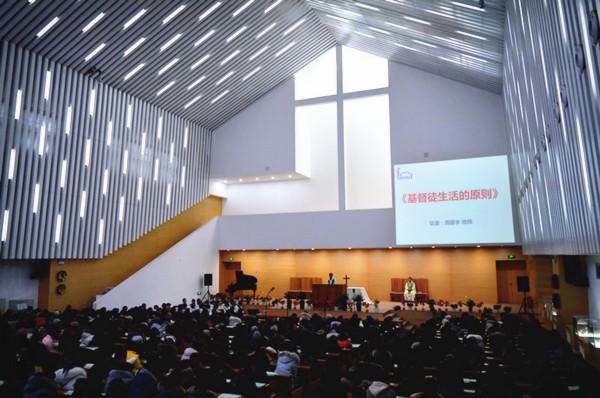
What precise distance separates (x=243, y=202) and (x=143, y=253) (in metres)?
5.81

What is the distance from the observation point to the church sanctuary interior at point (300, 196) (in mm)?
5293

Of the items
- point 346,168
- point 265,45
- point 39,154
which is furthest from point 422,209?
point 39,154

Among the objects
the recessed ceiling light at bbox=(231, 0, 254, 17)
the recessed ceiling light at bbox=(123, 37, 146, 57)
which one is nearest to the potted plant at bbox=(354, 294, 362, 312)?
the recessed ceiling light at bbox=(231, 0, 254, 17)

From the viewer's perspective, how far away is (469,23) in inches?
424

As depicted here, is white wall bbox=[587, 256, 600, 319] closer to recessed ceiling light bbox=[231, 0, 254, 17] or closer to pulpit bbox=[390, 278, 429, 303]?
pulpit bbox=[390, 278, 429, 303]

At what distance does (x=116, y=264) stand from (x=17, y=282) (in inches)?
127

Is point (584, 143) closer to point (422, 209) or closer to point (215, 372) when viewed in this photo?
point (215, 372)

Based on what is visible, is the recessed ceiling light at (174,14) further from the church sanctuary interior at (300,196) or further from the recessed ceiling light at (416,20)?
the recessed ceiling light at (416,20)

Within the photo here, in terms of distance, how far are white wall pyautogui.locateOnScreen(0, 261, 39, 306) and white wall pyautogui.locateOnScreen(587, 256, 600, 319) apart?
1552cm

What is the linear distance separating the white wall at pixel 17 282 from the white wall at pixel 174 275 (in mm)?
1951

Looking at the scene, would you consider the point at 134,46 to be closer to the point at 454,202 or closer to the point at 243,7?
the point at 243,7

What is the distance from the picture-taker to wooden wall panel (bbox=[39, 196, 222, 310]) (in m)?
13.4

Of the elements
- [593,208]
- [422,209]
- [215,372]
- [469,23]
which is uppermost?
[469,23]

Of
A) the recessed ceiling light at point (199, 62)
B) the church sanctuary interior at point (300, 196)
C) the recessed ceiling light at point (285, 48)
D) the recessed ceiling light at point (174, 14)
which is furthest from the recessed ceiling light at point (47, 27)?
the recessed ceiling light at point (285, 48)
